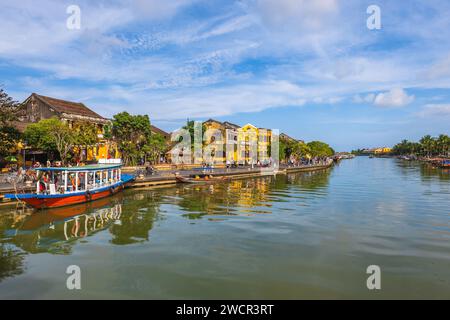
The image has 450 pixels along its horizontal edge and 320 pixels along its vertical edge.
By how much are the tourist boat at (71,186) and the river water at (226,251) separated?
83 cm

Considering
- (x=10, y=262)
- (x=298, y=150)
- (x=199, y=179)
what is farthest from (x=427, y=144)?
(x=10, y=262)

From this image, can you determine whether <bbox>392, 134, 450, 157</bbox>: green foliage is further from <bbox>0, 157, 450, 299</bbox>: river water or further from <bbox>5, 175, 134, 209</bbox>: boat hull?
<bbox>5, 175, 134, 209</bbox>: boat hull

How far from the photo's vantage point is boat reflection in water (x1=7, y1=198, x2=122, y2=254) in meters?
14.2

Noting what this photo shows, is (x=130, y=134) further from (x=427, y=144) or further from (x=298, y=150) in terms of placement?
(x=427, y=144)

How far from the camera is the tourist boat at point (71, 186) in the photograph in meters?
20.4

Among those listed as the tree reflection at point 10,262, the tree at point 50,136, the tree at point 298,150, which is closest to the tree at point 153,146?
the tree at point 50,136

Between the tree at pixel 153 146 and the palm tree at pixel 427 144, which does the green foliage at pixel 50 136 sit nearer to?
the tree at pixel 153 146

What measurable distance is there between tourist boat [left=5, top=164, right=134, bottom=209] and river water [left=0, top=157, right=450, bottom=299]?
A: 831mm

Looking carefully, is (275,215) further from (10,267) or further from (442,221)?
(10,267)

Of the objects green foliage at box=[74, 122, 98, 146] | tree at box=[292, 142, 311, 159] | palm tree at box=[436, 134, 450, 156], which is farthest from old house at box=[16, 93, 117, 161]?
palm tree at box=[436, 134, 450, 156]

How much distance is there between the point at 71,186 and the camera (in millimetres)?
22953

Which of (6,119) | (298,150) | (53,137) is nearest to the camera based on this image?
(6,119)

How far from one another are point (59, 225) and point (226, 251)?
1054cm
